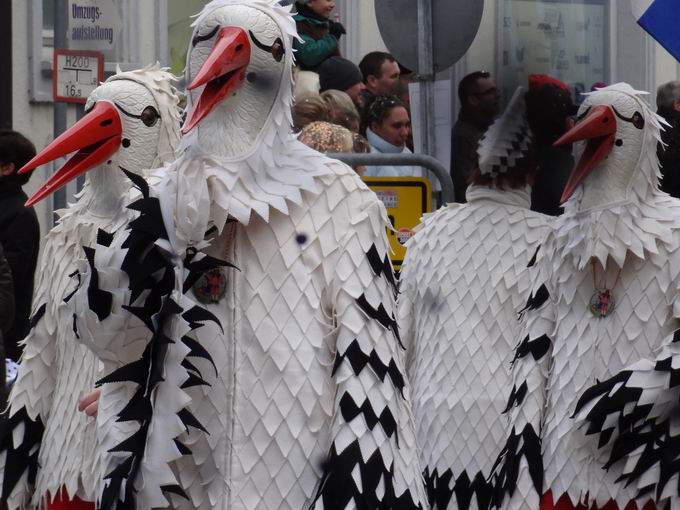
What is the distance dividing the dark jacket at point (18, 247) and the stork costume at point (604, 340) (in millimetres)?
3531

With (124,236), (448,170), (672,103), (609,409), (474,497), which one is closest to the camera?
(124,236)

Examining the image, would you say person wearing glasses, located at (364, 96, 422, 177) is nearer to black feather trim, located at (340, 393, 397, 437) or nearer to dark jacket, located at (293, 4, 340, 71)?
dark jacket, located at (293, 4, 340, 71)

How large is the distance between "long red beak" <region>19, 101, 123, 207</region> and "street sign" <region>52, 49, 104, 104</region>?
4.18 meters

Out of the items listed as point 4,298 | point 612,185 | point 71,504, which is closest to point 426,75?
point 4,298

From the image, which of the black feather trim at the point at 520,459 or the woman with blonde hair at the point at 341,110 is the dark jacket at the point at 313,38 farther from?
the black feather trim at the point at 520,459

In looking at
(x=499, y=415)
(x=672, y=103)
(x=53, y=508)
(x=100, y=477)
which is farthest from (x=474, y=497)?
(x=672, y=103)

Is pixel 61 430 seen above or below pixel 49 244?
below

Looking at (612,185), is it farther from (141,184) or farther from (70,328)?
(141,184)

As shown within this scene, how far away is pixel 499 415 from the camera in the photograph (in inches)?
272

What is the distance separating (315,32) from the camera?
10.4 m

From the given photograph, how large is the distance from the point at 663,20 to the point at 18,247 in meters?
3.85

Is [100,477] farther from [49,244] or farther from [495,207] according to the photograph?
[495,207]

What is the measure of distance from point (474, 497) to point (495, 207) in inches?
46.0

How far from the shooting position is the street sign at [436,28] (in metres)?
8.25
